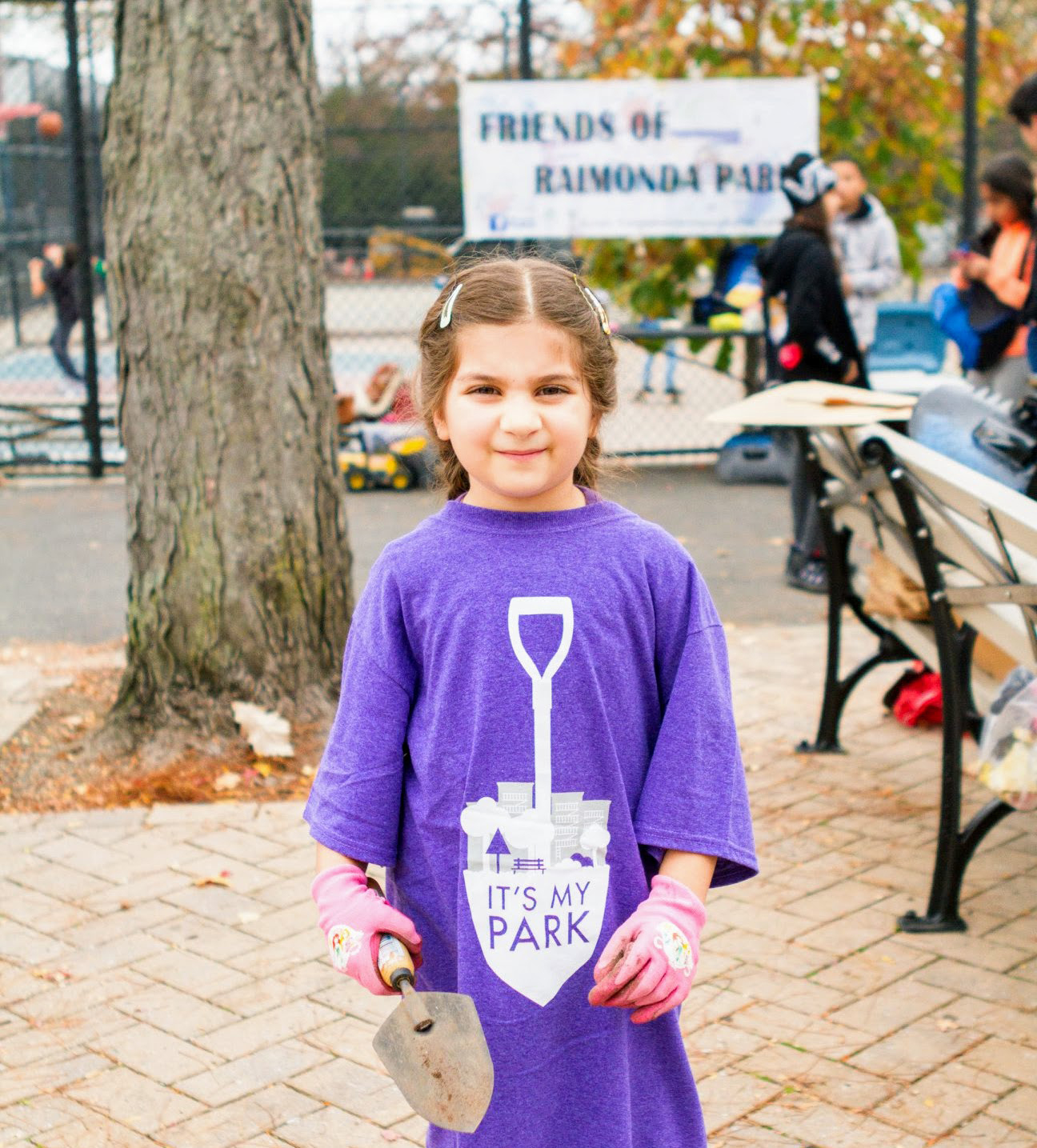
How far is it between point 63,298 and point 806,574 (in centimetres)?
769

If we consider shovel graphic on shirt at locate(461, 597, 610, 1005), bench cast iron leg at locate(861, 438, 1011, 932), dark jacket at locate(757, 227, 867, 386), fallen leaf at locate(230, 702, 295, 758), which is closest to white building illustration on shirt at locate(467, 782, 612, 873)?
shovel graphic on shirt at locate(461, 597, 610, 1005)

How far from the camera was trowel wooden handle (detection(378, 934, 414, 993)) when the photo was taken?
1738mm

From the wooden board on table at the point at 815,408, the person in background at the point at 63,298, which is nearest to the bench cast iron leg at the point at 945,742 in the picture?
the wooden board on table at the point at 815,408

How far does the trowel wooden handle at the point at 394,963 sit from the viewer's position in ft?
5.70

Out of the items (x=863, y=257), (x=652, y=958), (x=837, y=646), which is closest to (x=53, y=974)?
(x=652, y=958)

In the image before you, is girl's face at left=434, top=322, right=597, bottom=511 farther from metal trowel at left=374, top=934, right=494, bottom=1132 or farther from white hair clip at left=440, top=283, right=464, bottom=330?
metal trowel at left=374, top=934, right=494, bottom=1132

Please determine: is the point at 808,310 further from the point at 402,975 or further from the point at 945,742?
the point at 402,975

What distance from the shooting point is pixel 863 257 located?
8.18 m

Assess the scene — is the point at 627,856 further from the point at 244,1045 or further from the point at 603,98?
the point at 603,98

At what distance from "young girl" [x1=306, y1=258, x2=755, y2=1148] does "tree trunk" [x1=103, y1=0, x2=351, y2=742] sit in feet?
9.05

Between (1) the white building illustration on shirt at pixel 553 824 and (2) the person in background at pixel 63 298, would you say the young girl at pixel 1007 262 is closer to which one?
(1) the white building illustration on shirt at pixel 553 824

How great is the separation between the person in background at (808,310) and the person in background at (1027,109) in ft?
5.87

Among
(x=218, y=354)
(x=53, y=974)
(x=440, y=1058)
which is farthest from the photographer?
(x=218, y=354)

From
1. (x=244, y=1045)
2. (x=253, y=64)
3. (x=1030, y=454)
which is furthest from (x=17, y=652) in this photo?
(x=1030, y=454)
